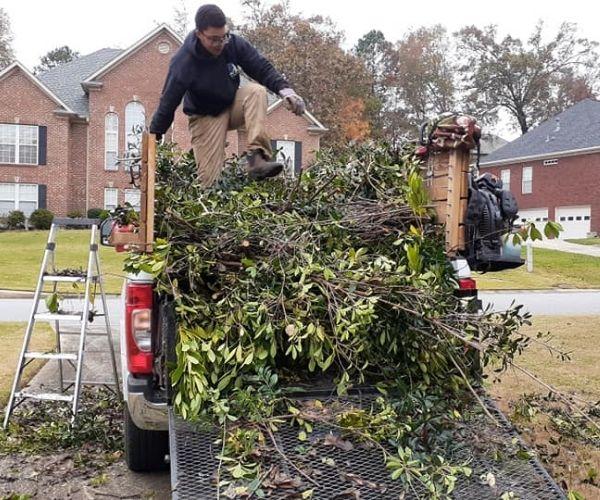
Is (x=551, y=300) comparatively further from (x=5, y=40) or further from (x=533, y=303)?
(x=5, y=40)

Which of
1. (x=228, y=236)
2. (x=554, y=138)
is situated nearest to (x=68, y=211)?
(x=554, y=138)

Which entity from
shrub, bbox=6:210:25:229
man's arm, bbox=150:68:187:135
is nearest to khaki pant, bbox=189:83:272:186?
man's arm, bbox=150:68:187:135

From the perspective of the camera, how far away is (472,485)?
277cm

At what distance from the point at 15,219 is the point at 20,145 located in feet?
10.3

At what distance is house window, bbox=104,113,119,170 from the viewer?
90.8 feet

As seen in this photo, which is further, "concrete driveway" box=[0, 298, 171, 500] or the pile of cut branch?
"concrete driveway" box=[0, 298, 171, 500]

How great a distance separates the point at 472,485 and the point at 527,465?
338 millimetres

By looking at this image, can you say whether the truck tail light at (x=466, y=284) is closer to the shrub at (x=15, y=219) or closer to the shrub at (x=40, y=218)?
the shrub at (x=40, y=218)

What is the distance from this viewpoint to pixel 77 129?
2830 centimetres

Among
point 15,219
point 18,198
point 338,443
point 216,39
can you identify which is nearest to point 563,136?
point 18,198

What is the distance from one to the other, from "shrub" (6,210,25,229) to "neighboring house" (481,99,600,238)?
2222 cm

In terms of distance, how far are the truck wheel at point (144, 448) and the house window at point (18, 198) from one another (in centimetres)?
2542

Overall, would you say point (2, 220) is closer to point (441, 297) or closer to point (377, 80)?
point (441, 297)

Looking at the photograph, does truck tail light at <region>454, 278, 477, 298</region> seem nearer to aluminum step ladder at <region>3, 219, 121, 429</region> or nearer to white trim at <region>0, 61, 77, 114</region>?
aluminum step ladder at <region>3, 219, 121, 429</region>
